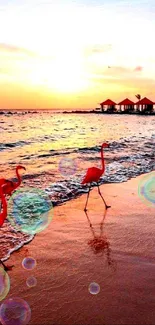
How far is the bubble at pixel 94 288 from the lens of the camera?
3987 mm

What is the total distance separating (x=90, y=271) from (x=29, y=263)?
37.3 inches

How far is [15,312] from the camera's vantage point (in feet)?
12.2

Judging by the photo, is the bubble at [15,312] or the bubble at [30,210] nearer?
the bubble at [15,312]

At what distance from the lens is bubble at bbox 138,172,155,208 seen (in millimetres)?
7773

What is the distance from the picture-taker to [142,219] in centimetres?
647

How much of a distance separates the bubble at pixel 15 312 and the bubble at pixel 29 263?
801 mm

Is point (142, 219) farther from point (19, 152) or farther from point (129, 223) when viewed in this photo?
point (19, 152)

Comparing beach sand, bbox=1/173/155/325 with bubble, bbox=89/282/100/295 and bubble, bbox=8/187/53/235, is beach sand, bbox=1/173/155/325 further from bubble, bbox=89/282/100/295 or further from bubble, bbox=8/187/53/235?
bubble, bbox=8/187/53/235

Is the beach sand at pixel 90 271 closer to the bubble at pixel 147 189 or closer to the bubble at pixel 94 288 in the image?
the bubble at pixel 94 288

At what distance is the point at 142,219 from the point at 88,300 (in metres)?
2.92

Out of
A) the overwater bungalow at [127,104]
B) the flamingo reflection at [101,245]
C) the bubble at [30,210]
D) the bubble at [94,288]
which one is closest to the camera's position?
the bubble at [94,288]

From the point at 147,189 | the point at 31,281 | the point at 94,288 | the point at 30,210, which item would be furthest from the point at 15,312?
the point at 147,189

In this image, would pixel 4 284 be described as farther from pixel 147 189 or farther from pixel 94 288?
pixel 147 189

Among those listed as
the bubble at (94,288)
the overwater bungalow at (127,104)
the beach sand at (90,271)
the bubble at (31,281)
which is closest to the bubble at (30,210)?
the beach sand at (90,271)
